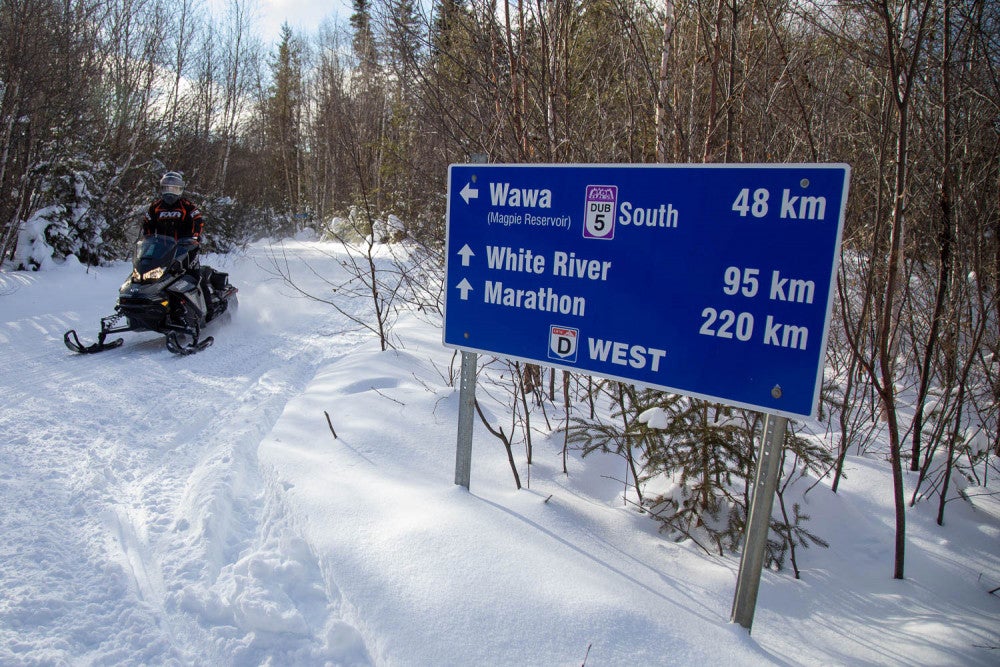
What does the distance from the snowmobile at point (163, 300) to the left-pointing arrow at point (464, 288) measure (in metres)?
5.19

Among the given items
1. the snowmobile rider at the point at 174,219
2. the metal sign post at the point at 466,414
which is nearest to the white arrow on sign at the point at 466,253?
the metal sign post at the point at 466,414

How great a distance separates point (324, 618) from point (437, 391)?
2.76 m

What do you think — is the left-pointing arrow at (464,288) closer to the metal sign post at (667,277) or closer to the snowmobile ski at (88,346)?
the metal sign post at (667,277)

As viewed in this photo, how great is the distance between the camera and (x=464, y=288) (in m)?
3.03

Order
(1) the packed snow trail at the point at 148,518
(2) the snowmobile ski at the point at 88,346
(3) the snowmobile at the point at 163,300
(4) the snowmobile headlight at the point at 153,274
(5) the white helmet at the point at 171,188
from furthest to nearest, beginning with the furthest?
(5) the white helmet at the point at 171,188, (4) the snowmobile headlight at the point at 153,274, (3) the snowmobile at the point at 163,300, (2) the snowmobile ski at the point at 88,346, (1) the packed snow trail at the point at 148,518

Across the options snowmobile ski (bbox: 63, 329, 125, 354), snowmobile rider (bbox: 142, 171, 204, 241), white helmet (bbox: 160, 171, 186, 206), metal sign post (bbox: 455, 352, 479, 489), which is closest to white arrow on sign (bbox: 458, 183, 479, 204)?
metal sign post (bbox: 455, 352, 479, 489)

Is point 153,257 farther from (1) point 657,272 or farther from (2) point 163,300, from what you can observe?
(1) point 657,272

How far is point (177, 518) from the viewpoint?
10.8 ft

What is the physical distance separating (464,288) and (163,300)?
539 centimetres

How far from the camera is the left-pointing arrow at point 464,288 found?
9.90 ft

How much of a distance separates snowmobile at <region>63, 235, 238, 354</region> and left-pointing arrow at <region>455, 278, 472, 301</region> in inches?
204

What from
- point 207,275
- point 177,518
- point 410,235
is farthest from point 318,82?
point 177,518

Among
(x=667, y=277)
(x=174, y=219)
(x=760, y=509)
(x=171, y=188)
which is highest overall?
(x=171, y=188)

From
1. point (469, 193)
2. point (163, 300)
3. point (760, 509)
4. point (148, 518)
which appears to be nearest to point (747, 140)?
point (469, 193)
